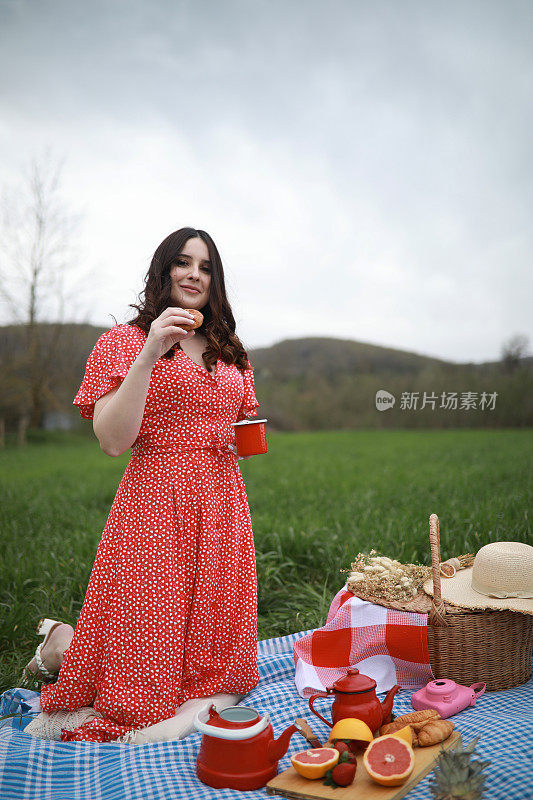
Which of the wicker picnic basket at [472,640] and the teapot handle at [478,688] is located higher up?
the wicker picnic basket at [472,640]

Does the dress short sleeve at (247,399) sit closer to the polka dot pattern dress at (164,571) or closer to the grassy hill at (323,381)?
the polka dot pattern dress at (164,571)

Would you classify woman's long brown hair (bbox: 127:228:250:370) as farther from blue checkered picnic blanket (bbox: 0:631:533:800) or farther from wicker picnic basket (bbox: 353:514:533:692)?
blue checkered picnic blanket (bbox: 0:631:533:800)

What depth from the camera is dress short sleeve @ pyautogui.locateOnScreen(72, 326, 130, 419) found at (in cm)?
230

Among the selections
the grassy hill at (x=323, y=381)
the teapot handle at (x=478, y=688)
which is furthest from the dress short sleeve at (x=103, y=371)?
the grassy hill at (x=323, y=381)

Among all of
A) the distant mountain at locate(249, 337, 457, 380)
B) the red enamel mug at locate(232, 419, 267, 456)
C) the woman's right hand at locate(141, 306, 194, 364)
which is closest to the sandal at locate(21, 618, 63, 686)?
the red enamel mug at locate(232, 419, 267, 456)

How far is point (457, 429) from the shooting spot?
10.1 meters

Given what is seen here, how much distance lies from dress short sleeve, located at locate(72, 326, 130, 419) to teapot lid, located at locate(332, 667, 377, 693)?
1.28 meters

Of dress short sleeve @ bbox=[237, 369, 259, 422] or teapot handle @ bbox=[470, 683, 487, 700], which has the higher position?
dress short sleeve @ bbox=[237, 369, 259, 422]

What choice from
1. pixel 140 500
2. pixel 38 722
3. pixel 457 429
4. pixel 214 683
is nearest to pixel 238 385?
pixel 140 500

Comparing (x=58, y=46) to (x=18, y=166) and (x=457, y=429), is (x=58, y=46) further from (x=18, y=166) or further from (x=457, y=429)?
(x=18, y=166)

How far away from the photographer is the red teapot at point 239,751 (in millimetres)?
1813

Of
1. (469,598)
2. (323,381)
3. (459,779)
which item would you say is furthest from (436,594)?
(323,381)

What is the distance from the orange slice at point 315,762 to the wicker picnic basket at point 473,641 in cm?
78

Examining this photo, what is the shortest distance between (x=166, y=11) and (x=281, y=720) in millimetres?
5360
